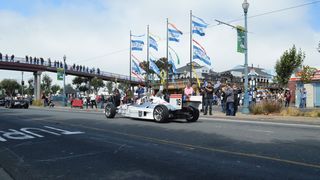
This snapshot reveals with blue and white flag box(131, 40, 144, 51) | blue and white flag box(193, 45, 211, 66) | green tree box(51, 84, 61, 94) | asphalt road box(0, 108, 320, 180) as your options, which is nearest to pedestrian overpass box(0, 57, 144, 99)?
blue and white flag box(131, 40, 144, 51)

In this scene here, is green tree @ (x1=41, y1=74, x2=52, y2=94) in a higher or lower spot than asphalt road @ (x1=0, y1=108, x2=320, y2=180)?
higher

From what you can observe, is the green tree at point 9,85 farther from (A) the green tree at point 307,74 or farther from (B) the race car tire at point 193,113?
(B) the race car tire at point 193,113

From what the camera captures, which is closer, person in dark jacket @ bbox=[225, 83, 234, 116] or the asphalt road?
the asphalt road

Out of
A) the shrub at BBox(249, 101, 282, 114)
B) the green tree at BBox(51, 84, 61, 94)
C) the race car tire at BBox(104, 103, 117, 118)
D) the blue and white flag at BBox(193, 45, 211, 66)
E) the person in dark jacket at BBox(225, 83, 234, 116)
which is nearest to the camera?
the race car tire at BBox(104, 103, 117, 118)

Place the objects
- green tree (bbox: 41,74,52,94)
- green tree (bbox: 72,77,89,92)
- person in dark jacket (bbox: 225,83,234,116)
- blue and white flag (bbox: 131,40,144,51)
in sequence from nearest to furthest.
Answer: person in dark jacket (bbox: 225,83,234,116) → blue and white flag (bbox: 131,40,144,51) → green tree (bbox: 72,77,89,92) → green tree (bbox: 41,74,52,94)

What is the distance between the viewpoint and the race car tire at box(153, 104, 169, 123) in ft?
49.6

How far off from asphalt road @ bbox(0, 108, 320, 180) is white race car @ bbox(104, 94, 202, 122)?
343cm

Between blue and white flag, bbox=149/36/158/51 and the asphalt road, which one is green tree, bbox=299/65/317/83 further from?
the asphalt road

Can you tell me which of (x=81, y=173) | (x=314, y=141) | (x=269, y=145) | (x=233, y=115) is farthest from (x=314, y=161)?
(x=233, y=115)

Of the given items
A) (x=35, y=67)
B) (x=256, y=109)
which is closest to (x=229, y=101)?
(x=256, y=109)

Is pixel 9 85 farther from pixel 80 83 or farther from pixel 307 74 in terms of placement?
pixel 307 74

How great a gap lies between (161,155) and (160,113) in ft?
24.1

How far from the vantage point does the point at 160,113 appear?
15.3 meters

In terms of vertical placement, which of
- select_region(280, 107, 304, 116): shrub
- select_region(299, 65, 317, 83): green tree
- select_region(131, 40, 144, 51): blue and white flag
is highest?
select_region(131, 40, 144, 51): blue and white flag
